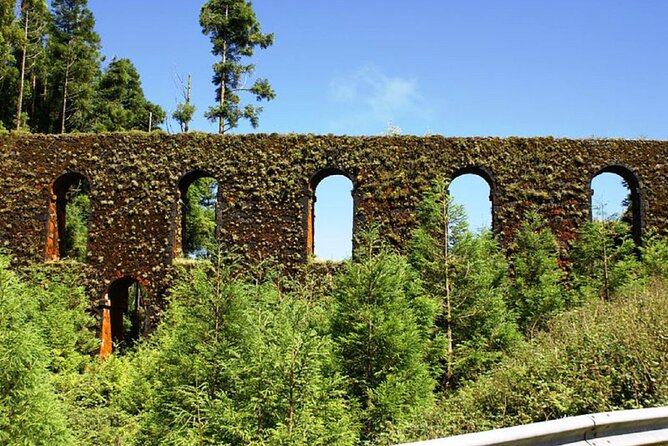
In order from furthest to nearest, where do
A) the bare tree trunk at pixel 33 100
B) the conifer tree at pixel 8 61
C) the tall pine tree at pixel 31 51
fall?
the bare tree trunk at pixel 33 100
the tall pine tree at pixel 31 51
the conifer tree at pixel 8 61

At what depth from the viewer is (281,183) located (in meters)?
17.7

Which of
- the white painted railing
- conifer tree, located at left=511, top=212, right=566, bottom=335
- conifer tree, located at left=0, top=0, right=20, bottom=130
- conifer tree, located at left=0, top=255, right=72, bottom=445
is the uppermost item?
conifer tree, located at left=0, top=0, right=20, bottom=130

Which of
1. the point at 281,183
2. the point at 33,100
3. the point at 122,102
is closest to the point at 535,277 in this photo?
the point at 281,183

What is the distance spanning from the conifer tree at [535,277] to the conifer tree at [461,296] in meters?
1.34

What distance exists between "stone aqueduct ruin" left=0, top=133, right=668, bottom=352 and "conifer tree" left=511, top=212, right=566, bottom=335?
649 millimetres

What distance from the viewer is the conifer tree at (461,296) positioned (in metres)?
12.2

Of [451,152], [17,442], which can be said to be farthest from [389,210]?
[17,442]

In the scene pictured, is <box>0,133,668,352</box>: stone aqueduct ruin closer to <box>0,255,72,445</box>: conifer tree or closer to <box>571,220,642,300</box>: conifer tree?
<box>571,220,642,300</box>: conifer tree

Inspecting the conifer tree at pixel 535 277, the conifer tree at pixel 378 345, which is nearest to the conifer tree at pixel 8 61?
the conifer tree at pixel 378 345

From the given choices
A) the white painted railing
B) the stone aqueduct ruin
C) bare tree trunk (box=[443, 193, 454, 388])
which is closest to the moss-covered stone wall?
the stone aqueduct ruin

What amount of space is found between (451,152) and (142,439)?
11413 millimetres

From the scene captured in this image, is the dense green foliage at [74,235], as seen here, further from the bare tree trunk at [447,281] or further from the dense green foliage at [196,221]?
the bare tree trunk at [447,281]

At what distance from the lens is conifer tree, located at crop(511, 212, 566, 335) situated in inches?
584

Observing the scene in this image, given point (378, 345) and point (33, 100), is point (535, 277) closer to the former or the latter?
point (378, 345)
